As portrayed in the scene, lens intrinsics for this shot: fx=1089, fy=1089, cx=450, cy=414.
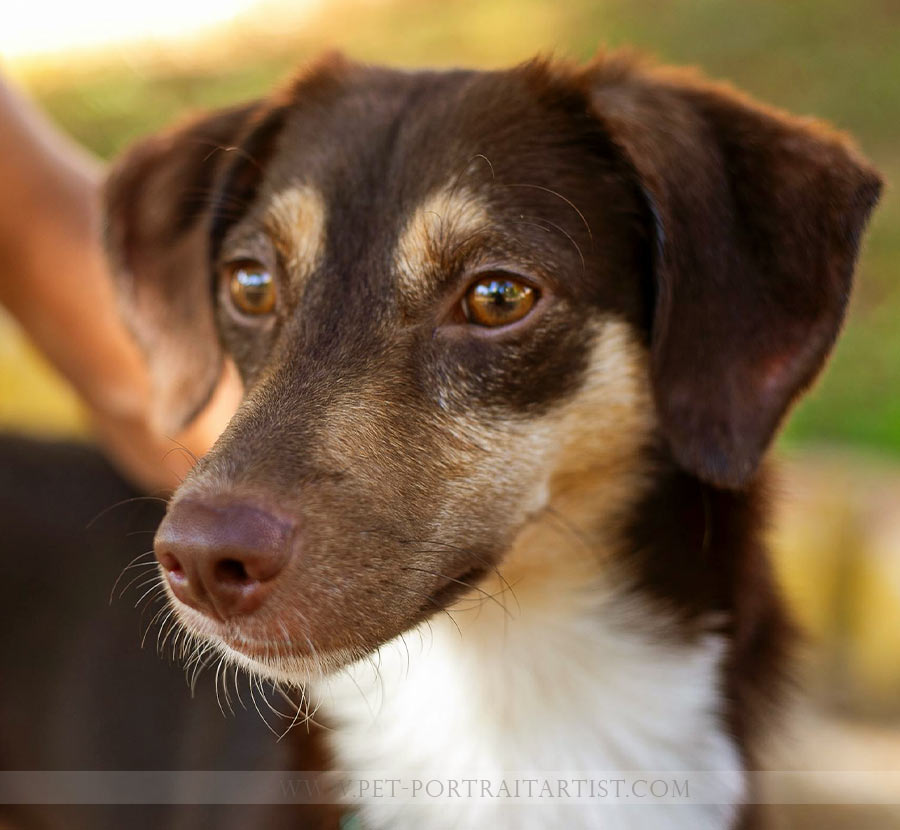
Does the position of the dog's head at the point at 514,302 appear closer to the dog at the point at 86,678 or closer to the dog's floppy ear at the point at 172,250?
the dog's floppy ear at the point at 172,250

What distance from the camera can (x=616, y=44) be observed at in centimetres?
739

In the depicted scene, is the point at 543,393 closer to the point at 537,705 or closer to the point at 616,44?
the point at 537,705

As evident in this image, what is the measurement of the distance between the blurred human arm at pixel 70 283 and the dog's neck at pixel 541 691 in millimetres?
1191

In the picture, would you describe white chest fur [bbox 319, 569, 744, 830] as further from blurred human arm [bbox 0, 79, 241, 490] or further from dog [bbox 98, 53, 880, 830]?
blurred human arm [bbox 0, 79, 241, 490]

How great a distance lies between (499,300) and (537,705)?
890 mm

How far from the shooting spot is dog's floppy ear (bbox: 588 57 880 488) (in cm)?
218

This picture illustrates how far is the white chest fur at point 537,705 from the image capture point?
7.57ft

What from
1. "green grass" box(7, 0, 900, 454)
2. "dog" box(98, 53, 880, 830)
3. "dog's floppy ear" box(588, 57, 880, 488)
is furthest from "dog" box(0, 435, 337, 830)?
"green grass" box(7, 0, 900, 454)

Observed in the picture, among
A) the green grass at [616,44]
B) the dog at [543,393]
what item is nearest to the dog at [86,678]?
the dog at [543,393]

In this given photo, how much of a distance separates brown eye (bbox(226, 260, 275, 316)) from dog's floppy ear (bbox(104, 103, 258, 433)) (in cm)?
24

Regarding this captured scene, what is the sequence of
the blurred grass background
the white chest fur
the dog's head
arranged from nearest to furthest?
the dog's head
the white chest fur
the blurred grass background

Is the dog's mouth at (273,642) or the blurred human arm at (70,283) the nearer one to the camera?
the dog's mouth at (273,642)

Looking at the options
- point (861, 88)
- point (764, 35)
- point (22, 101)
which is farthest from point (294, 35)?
point (22, 101)

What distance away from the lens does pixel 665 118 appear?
2264 mm
